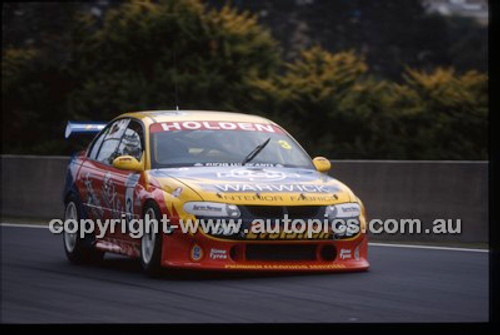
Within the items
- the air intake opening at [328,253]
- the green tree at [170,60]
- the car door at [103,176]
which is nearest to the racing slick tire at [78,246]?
the car door at [103,176]

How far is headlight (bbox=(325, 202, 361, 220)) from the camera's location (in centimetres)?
1088

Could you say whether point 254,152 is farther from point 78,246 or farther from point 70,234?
point 70,234

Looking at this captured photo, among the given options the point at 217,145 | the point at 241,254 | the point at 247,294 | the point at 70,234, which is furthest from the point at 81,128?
the point at 247,294

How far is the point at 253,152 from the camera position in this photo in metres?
11.9

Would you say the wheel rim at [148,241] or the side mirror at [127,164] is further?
the side mirror at [127,164]

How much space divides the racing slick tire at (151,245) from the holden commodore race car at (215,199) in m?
0.01

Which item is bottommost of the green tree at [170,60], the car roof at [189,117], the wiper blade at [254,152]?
the wiper blade at [254,152]

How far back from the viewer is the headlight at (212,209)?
10.6m

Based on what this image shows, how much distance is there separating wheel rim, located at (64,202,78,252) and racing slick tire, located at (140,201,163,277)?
1.93 m

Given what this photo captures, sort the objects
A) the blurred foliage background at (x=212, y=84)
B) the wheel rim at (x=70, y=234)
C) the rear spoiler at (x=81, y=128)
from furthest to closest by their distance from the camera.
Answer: the blurred foliage background at (x=212, y=84)
the rear spoiler at (x=81, y=128)
the wheel rim at (x=70, y=234)

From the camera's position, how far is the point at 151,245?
35.5ft

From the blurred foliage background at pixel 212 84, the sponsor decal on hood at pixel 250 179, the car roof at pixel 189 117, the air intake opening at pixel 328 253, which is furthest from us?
the blurred foliage background at pixel 212 84

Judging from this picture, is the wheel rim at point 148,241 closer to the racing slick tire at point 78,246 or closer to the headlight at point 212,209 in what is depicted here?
the headlight at point 212,209

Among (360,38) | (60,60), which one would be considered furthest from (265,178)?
(360,38)
